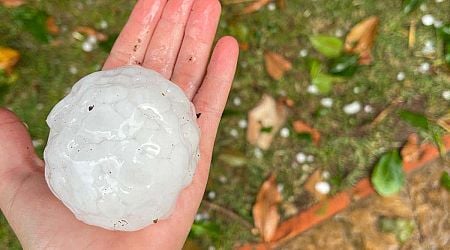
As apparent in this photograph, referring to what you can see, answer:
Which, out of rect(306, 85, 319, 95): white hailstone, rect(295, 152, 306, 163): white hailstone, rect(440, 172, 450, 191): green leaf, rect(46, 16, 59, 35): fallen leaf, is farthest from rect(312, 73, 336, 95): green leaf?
rect(46, 16, 59, 35): fallen leaf

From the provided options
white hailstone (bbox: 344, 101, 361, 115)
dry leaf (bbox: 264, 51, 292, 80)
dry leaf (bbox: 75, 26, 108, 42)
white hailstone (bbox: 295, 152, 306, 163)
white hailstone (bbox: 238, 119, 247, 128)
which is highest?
dry leaf (bbox: 75, 26, 108, 42)

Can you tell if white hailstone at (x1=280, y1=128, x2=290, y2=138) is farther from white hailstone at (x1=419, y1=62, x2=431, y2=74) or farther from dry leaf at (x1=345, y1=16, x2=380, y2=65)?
white hailstone at (x1=419, y1=62, x2=431, y2=74)

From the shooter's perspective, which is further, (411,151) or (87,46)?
(87,46)

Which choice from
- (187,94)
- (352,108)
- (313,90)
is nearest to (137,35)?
(187,94)

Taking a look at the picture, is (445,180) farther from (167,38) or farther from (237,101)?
(167,38)

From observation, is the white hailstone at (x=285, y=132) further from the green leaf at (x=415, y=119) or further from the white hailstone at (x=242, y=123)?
the green leaf at (x=415, y=119)
